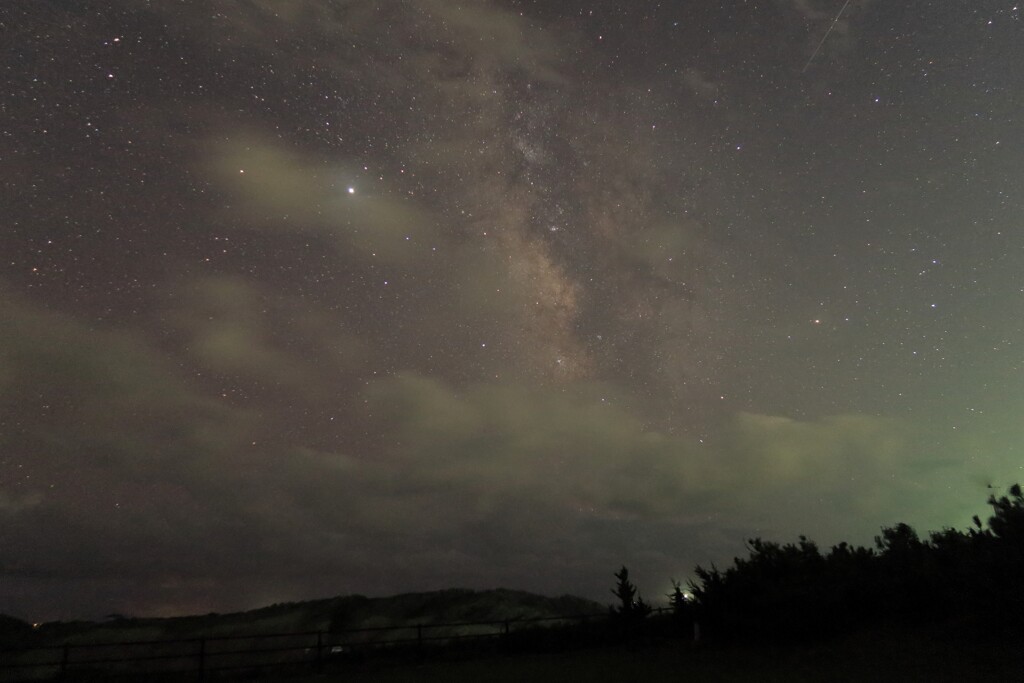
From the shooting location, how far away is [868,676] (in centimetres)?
1129

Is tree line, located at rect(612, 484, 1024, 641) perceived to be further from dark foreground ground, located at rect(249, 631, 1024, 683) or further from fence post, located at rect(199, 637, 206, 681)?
fence post, located at rect(199, 637, 206, 681)

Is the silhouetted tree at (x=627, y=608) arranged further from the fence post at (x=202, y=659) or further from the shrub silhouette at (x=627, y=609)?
the fence post at (x=202, y=659)

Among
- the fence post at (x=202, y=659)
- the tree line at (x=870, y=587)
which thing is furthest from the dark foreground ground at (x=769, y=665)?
the fence post at (x=202, y=659)

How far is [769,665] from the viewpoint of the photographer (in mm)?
13062

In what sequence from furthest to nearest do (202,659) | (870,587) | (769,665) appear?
1. (202,659)
2. (870,587)
3. (769,665)

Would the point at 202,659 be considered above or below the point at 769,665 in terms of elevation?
above

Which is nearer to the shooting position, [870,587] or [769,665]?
[769,665]

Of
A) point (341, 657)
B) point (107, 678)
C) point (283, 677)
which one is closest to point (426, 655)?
point (341, 657)

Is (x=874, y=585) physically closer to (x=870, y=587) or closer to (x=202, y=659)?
(x=870, y=587)

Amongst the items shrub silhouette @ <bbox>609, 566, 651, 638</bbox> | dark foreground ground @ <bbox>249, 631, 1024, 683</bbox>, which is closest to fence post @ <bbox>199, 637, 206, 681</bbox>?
dark foreground ground @ <bbox>249, 631, 1024, 683</bbox>

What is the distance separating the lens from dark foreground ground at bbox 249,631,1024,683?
11164 mm

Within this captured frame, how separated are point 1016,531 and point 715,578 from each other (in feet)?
22.6

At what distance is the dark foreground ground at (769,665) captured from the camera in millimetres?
11164

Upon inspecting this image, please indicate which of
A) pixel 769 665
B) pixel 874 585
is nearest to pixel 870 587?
pixel 874 585
